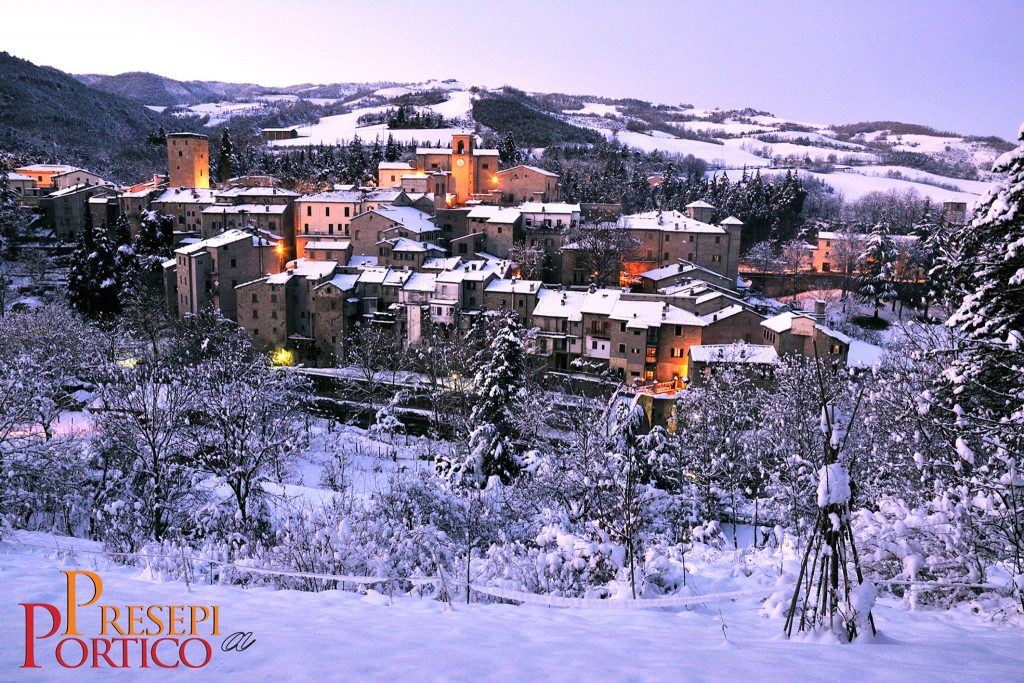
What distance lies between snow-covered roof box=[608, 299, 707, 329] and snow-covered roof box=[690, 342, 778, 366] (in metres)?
2.61

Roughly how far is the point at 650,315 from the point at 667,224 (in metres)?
16.3

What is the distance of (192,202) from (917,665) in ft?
190

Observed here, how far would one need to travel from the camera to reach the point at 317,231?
1972 inches

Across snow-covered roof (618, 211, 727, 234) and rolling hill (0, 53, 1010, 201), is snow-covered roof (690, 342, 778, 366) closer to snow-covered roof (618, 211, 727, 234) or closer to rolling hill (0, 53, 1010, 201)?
snow-covered roof (618, 211, 727, 234)

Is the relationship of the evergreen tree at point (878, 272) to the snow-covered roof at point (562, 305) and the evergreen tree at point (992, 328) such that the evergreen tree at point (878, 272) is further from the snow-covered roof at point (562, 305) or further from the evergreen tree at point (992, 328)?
the evergreen tree at point (992, 328)

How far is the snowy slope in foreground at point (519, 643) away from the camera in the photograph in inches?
160

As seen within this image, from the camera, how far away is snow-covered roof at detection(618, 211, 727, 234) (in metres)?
48.3

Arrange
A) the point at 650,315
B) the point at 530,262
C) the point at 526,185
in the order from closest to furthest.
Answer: the point at 650,315, the point at 530,262, the point at 526,185

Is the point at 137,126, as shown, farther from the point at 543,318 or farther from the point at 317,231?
the point at 543,318

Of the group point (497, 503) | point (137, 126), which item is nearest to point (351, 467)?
point (497, 503)

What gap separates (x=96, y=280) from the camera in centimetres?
4359

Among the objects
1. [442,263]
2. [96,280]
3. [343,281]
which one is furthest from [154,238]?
[442,263]

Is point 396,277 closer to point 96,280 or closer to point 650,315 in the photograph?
point 650,315

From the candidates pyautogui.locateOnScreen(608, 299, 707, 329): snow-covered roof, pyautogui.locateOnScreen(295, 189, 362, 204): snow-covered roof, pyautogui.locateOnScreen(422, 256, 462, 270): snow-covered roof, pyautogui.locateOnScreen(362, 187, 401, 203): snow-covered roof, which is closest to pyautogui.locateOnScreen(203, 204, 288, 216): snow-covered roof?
pyautogui.locateOnScreen(295, 189, 362, 204): snow-covered roof
